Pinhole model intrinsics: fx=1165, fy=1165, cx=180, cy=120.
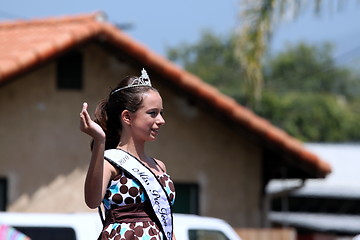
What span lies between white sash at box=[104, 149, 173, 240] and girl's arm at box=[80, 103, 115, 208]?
20 centimetres

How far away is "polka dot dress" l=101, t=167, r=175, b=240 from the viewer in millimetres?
5289

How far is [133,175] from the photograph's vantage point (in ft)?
17.5

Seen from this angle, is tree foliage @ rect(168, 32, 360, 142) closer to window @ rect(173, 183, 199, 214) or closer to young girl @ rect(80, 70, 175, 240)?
window @ rect(173, 183, 199, 214)

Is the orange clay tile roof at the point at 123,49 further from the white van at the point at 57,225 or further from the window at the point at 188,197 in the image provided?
the white van at the point at 57,225

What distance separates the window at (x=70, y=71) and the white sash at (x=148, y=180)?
10.9 m

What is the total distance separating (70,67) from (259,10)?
4025 millimetres

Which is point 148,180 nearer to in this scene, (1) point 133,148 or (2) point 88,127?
(1) point 133,148

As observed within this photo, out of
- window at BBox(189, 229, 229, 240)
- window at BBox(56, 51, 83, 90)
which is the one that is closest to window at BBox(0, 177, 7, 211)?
window at BBox(56, 51, 83, 90)

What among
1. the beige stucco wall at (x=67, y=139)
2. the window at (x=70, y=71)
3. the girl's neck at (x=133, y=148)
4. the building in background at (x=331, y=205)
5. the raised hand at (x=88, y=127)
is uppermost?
the building in background at (x=331, y=205)

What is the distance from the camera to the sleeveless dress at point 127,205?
208 inches

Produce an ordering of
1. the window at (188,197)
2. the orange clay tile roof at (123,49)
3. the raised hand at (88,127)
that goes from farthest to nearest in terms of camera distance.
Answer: the window at (188,197), the orange clay tile roof at (123,49), the raised hand at (88,127)

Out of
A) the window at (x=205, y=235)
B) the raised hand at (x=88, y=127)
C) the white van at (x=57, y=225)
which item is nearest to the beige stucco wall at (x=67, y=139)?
the window at (x=205, y=235)

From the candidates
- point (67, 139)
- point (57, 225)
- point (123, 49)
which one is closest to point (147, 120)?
point (57, 225)

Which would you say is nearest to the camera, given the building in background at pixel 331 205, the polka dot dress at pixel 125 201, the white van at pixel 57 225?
the polka dot dress at pixel 125 201
